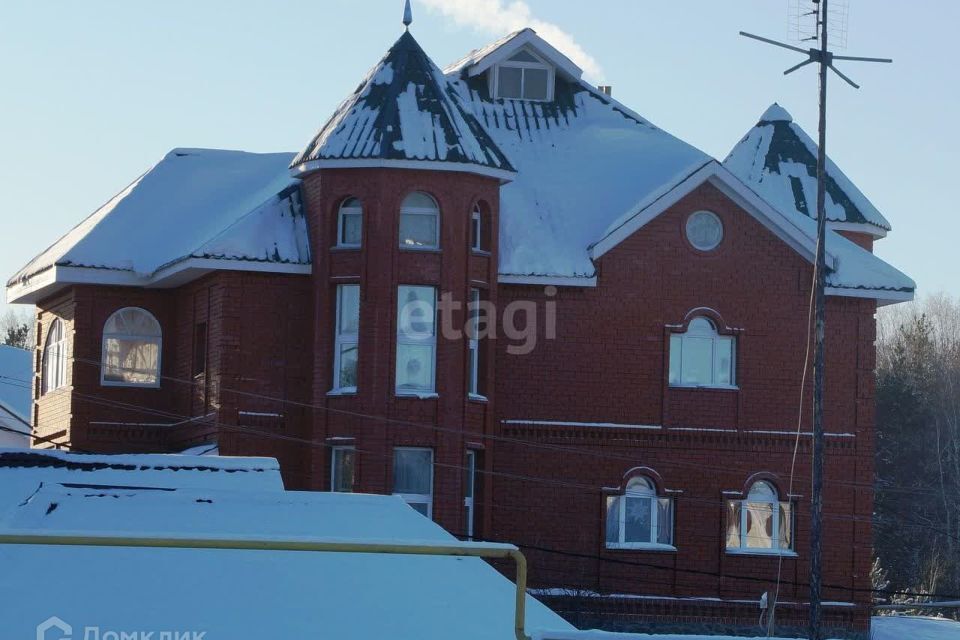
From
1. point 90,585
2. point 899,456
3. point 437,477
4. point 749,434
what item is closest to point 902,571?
point 899,456

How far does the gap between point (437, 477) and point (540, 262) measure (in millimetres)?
4396

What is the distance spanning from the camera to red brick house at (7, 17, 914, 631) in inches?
1185

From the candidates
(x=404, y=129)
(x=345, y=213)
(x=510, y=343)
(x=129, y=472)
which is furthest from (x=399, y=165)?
(x=129, y=472)

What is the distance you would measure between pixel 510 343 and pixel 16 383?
1159 inches

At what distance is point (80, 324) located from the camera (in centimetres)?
3275

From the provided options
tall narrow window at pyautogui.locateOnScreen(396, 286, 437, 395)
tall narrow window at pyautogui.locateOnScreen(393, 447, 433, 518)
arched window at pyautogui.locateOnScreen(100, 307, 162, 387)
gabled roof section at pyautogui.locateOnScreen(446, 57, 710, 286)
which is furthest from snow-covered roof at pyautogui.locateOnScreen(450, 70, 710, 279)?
arched window at pyautogui.locateOnScreen(100, 307, 162, 387)

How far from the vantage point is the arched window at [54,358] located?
34094mm

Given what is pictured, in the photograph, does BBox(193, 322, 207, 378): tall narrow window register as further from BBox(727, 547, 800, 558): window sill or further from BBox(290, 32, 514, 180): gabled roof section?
BBox(727, 547, 800, 558): window sill

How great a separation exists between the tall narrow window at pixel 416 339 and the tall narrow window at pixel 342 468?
139 centimetres

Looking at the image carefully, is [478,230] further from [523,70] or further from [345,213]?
[523,70]

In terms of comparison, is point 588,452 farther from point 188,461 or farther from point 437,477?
point 188,461

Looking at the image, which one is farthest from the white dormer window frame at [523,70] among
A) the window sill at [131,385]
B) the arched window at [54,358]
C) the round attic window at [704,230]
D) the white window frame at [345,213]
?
the arched window at [54,358]

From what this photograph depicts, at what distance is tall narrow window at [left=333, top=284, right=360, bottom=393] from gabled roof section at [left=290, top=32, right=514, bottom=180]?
2.19m

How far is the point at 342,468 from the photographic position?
30.3 meters
